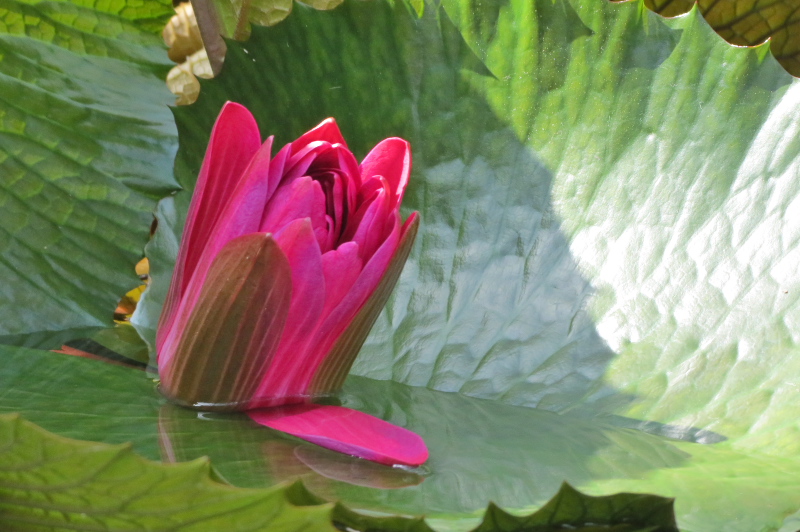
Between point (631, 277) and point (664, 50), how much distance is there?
0.47 ft

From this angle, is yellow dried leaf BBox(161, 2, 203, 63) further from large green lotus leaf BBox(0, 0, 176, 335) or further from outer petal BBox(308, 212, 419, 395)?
outer petal BBox(308, 212, 419, 395)

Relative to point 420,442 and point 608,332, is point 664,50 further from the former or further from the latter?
point 420,442

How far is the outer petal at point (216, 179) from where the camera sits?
0.32 metres

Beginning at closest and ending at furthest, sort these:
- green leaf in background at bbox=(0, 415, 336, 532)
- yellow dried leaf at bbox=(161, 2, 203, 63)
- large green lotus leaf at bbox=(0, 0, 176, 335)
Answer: green leaf in background at bbox=(0, 415, 336, 532) → large green lotus leaf at bbox=(0, 0, 176, 335) → yellow dried leaf at bbox=(161, 2, 203, 63)

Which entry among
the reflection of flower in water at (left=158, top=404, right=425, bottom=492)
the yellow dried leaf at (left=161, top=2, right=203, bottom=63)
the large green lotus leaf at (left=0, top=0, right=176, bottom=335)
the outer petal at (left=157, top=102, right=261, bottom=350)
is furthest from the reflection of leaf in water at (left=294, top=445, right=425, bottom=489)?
the yellow dried leaf at (left=161, top=2, right=203, bottom=63)

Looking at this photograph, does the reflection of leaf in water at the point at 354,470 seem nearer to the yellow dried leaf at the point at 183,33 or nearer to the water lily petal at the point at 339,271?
the water lily petal at the point at 339,271

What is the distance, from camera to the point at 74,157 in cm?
48

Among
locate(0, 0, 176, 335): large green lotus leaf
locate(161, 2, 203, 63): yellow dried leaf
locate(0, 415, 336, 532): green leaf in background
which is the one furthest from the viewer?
locate(161, 2, 203, 63): yellow dried leaf

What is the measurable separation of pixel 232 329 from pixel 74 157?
0.25m

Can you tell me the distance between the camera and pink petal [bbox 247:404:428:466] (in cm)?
29

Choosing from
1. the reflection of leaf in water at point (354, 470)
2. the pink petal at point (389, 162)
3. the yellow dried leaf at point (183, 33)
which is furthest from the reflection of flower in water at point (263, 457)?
A: the yellow dried leaf at point (183, 33)

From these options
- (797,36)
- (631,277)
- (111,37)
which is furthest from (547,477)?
(797,36)

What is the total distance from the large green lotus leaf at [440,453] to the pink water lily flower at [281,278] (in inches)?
0.6

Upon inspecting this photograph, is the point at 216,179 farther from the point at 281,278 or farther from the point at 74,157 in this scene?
the point at 74,157
